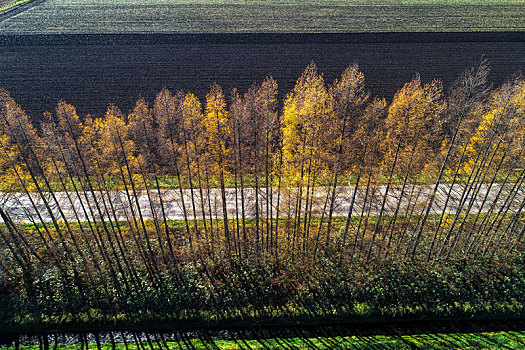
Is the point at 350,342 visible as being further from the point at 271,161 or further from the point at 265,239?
the point at 271,161

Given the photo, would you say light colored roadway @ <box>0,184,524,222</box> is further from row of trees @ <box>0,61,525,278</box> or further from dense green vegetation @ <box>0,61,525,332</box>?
dense green vegetation @ <box>0,61,525,332</box>

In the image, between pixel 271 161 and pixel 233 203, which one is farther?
pixel 233 203

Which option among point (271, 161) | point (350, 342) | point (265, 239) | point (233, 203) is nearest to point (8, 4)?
point (233, 203)

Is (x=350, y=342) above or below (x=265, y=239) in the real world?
below

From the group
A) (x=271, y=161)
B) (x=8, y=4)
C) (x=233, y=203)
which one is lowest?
(x=233, y=203)

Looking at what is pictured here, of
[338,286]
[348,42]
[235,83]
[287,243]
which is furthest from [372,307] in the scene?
[348,42]

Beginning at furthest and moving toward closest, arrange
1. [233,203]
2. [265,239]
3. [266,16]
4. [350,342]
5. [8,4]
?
[8,4] < [266,16] < [233,203] < [265,239] < [350,342]
